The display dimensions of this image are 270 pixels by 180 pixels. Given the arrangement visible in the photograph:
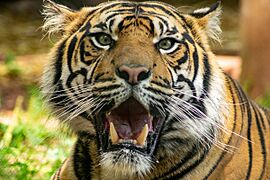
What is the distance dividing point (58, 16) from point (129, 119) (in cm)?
70

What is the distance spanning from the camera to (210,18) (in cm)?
370

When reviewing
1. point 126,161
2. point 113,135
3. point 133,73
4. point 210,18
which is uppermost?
point 210,18

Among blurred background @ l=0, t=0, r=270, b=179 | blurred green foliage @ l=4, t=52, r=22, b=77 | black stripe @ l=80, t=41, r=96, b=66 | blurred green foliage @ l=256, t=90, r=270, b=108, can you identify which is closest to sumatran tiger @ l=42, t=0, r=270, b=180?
black stripe @ l=80, t=41, r=96, b=66

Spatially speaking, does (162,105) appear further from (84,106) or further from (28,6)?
(28,6)

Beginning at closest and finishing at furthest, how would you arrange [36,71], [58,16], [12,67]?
[58,16] → [12,67] → [36,71]

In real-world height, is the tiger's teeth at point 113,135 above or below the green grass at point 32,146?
above

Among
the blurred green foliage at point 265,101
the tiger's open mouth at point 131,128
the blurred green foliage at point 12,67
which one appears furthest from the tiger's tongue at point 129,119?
the blurred green foliage at point 12,67

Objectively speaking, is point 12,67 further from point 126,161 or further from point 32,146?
point 126,161

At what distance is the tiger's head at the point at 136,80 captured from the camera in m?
3.21

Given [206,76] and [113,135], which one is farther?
[206,76]

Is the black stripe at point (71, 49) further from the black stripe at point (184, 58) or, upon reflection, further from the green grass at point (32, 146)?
the black stripe at point (184, 58)

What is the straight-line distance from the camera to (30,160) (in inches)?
170

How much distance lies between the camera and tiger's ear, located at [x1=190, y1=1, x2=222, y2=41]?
3.67 metres

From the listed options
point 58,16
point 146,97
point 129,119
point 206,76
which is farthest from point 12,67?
point 146,97
